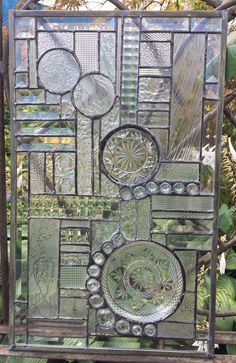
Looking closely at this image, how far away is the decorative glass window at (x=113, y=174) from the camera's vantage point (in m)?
0.88

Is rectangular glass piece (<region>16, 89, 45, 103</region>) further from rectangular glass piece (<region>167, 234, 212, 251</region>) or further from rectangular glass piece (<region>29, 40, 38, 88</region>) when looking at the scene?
rectangular glass piece (<region>167, 234, 212, 251</region>)

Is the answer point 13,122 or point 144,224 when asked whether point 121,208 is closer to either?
point 144,224

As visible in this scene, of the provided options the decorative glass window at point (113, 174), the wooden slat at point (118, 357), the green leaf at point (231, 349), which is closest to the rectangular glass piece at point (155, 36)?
the decorative glass window at point (113, 174)

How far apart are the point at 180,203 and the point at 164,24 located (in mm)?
336

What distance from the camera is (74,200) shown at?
3.01 feet

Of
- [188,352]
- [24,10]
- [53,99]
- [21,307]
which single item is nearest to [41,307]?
[21,307]

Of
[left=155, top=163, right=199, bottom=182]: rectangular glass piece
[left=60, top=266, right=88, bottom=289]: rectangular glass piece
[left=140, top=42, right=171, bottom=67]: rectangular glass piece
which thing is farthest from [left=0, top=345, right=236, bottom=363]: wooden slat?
[left=140, top=42, right=171, bottom=67]: rectangular glass piece

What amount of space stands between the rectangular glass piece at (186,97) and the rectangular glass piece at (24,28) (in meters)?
0.27

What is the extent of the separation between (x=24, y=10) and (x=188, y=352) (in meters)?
0.73

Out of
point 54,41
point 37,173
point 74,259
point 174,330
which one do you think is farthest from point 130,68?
point 174,330

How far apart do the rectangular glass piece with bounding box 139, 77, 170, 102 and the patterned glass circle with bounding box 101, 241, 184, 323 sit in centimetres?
28

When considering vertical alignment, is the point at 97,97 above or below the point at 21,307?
above

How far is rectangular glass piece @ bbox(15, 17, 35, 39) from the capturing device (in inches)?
34.9

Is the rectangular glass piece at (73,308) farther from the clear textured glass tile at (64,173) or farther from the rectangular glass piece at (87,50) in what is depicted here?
the rectangular glass piece at (87,50)
